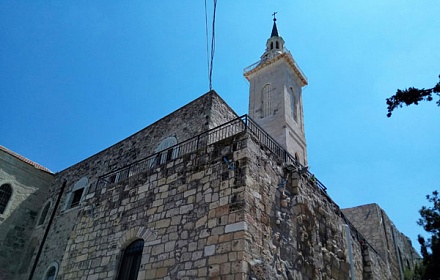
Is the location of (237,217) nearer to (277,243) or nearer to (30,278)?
(277,243)

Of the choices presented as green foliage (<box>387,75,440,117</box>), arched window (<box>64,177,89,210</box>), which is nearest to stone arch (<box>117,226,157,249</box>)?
green foliage (<box>387,75,440,117</box>)

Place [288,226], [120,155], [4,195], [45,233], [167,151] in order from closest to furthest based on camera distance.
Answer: [288,226]
[167,151]
[120,155]
[45,233]
[4,195]

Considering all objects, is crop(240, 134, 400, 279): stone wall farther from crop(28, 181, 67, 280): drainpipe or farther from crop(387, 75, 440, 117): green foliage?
crop(28, 181, 67, 280): drainpipe

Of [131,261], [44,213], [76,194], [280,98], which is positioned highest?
[280,98]

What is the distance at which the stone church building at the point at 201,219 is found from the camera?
7008mm

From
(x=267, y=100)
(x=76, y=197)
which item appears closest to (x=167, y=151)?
(x=76, y=197)

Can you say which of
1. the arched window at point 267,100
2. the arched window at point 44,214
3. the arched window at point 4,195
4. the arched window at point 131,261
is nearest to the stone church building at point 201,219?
the arched window at point 131,261

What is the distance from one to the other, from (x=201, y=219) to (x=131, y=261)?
238 cm

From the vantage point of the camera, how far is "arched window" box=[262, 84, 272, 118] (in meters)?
22.7

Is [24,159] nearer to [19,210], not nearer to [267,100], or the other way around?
[19,210]

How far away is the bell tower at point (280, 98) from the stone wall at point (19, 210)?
13332mm

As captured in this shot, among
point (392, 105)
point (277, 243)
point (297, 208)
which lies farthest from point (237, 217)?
point (392, 105)

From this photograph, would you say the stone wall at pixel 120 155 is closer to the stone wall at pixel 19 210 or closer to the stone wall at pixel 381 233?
the stone wall at pixel 19 210

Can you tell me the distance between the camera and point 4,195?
16297 mm
